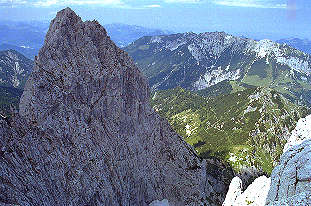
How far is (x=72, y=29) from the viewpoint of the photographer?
50.5 meters

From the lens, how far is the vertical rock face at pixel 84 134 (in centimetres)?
3478

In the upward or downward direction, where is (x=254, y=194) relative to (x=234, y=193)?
upward

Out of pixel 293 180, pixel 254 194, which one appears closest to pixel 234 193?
pixel 254 194

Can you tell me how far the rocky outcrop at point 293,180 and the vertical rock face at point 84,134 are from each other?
31.5 meters

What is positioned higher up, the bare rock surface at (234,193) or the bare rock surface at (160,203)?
the bare rock surface at (160,203)

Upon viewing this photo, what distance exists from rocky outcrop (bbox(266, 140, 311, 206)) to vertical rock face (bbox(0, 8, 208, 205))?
1238 inches

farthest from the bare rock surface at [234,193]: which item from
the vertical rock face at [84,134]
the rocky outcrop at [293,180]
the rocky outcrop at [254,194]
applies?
the rocky outcrop at [293,180]

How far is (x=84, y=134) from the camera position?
1743 inches

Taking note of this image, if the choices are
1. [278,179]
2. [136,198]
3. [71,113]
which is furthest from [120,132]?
[278,179]

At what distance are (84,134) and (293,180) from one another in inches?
1402

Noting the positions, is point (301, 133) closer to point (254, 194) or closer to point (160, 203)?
point (254, 194)

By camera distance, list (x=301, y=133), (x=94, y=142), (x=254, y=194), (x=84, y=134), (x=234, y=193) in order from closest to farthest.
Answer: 1. (x=301, y=133)
2. (x=84, y=134)
3. (x=94, y=142)
4. (x=254, y=194)
5. (x=234, y=193)

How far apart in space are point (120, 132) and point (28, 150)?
67.9 ft

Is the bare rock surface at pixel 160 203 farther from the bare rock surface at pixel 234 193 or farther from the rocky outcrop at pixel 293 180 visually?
the rocky outcrop at pixel 293 180
